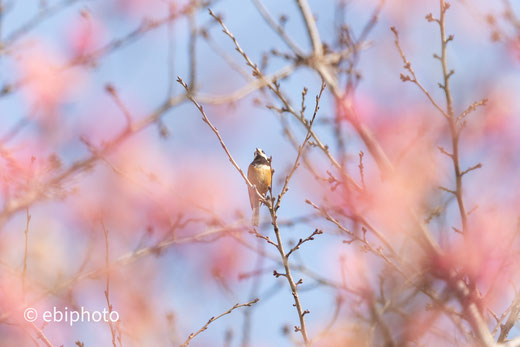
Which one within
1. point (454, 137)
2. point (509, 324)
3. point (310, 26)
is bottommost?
point (509, 324)

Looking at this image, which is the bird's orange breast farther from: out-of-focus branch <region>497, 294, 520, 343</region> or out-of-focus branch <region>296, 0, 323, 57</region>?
out-of-focus branch <region>497, 294, 520, 343</region>

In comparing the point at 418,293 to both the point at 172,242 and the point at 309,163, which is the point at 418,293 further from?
the point at 172,242

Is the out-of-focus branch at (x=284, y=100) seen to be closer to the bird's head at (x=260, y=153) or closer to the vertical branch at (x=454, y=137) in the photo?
the vertical branch at (x=454, y=137)

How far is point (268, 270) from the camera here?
13.6 ft

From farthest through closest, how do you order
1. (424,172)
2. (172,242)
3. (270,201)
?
1. (172,242)
2. (424,172)
3. (270,201)

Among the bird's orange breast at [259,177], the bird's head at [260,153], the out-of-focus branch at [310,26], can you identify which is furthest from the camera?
the bird's head at [260,153]

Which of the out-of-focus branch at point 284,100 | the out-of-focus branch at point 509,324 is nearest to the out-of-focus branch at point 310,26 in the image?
the out-of-focus branch at point 284,100

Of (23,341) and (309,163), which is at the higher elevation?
(309,163)

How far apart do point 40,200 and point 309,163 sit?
1791 mm

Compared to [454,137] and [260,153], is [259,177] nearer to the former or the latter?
[260,153]

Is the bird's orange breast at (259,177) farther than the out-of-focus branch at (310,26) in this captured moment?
Yes

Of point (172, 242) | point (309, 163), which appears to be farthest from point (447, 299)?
point (172, 242)

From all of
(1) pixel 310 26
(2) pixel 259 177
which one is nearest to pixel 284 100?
(1) pixel 310 26

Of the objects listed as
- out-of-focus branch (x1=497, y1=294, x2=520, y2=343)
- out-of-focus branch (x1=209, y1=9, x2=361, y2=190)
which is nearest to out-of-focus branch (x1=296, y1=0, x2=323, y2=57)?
out-of-focus branch (x1=209, y1=9, x2=361, y2=190)
